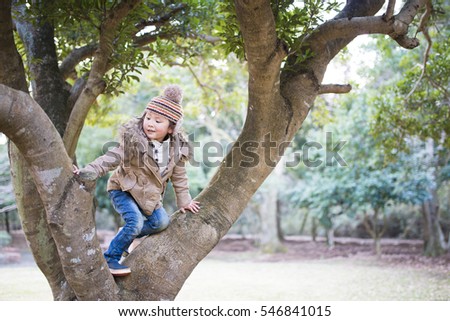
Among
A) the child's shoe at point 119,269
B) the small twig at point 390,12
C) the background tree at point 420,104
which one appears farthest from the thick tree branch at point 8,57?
the background tree at point 420,104

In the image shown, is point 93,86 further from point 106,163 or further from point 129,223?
point 129,223

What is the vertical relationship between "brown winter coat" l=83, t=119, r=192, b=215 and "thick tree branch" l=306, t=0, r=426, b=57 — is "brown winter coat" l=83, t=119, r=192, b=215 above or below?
below

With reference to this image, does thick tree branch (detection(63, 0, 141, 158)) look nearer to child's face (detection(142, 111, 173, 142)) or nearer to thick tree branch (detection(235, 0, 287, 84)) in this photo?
child's face (detection(142, 111, 173, 142))

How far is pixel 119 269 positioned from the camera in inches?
129

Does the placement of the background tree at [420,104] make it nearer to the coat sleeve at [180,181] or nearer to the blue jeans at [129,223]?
the coat sleeve at [180,181]

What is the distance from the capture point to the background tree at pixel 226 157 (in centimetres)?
276

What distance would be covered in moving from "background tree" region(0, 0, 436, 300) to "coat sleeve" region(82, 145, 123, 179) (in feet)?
0.69

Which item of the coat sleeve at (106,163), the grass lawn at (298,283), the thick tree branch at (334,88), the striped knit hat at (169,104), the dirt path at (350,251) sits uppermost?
the thick tree branch at (334,88)

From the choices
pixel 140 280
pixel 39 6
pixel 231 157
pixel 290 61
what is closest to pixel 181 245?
pixel 140 280

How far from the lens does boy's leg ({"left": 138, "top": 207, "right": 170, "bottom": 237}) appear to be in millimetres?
3443

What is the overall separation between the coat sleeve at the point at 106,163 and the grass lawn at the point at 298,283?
4.51m

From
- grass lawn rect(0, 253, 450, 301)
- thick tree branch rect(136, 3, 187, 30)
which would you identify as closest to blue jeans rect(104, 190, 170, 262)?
thick tree branch rect(136, 3, 187, 30)

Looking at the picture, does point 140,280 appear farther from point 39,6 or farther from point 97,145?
point 97,145

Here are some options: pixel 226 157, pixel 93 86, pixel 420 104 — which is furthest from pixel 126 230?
pixel 420 104
